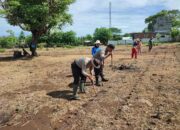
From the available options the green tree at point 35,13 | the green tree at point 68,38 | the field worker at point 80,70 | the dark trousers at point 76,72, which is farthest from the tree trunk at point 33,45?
the green tree at point 68,38

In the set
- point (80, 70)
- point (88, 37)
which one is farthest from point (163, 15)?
point (80, 70)

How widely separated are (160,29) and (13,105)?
98.0 m

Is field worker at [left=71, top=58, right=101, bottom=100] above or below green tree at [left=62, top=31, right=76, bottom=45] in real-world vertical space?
above

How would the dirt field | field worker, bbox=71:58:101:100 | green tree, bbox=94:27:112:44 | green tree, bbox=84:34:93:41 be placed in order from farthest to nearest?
green tree, bbox=84:34:93:41 → green tree, bbox=94:27:112:44 → field worker, bbox=71:58:101:100 → the dirt field

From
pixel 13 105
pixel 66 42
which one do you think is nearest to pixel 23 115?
pixel 13 105

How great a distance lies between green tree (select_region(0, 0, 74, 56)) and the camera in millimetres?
27734

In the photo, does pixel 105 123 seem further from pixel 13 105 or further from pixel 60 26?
pixel 60 26

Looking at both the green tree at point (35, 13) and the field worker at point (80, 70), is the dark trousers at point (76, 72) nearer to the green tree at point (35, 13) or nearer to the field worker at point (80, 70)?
the field worker at point (80, 70)

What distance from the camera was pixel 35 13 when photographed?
27.6 meters

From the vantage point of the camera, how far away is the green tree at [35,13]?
27.7 meters

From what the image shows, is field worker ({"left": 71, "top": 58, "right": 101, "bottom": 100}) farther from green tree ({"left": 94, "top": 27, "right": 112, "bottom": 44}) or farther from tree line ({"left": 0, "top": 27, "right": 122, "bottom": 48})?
green tree ({"left": 94, "top": 27, "right": 112, "bottom": 44})

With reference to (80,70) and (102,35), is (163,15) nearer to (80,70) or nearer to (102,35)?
(102,35)

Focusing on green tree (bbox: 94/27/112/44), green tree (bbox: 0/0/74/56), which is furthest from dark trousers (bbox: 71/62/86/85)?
green tree (bbox: 94/27/112/44)

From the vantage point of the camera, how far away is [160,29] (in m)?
104
